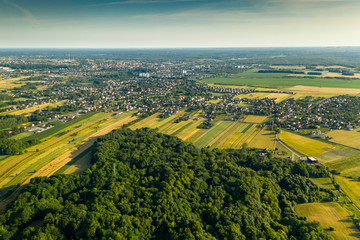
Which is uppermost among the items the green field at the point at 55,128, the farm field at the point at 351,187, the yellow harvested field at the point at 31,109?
the yellow harvested field at the point at 31,109

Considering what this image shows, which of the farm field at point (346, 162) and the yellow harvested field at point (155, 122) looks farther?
the yellow harvested field at point (155, 122)

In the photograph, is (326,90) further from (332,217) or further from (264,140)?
(332,217)

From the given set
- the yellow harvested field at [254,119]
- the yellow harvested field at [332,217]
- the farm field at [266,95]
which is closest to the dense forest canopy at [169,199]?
the yellow harvested field at [332,217]

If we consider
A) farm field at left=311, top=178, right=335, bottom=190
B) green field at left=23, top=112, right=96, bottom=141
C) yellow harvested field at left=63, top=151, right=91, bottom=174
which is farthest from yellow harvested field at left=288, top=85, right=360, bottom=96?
yellow harvested field at left=63, top=151, right=91, bottom=174

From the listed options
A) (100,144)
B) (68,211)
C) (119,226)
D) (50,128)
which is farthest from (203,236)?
(50,128)

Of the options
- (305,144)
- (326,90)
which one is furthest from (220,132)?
(326,90)

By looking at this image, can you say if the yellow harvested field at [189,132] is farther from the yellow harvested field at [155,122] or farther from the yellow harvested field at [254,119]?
the yellow harvested field at [254,119]

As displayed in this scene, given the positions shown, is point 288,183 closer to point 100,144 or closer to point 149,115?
point 100,144
